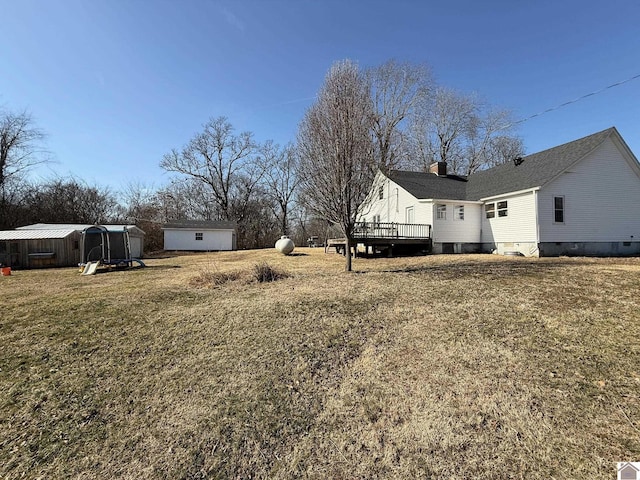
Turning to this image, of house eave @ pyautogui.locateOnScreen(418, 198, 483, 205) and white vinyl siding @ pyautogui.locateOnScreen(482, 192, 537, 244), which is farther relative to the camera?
house eave @ pyautogui.locateOnScreen(418, 198, 483, 205)

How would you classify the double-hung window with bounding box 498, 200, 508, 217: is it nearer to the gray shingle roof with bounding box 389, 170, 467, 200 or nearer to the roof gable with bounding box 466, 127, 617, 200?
the roof gable with bounding box 466, 127, 617, 200

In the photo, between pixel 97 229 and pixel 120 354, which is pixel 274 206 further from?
pixel 120 354

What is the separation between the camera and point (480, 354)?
371 cm

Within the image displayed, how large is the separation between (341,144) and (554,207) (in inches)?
446

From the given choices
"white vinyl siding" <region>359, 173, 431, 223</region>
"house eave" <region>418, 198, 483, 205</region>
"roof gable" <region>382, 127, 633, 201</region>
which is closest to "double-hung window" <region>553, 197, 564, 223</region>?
"roof gable" <region>382, 127, 633, 201</region>

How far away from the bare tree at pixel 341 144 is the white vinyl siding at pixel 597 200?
31.9 feet

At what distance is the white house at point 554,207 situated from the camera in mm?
13297

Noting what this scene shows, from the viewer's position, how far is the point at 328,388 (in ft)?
10.8

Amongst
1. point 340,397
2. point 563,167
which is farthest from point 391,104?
point 340,397

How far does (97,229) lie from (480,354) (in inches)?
687

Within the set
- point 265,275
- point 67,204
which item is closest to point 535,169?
point 265,275

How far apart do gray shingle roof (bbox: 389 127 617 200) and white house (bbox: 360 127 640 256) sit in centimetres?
6

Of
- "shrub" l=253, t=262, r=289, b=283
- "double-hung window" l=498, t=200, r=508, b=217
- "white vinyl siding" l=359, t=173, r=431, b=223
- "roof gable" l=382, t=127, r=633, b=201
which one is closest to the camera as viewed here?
"shrub" l=253, t=262, r=289, b=283

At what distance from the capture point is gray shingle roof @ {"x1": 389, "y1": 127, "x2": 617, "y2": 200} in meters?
13.6
